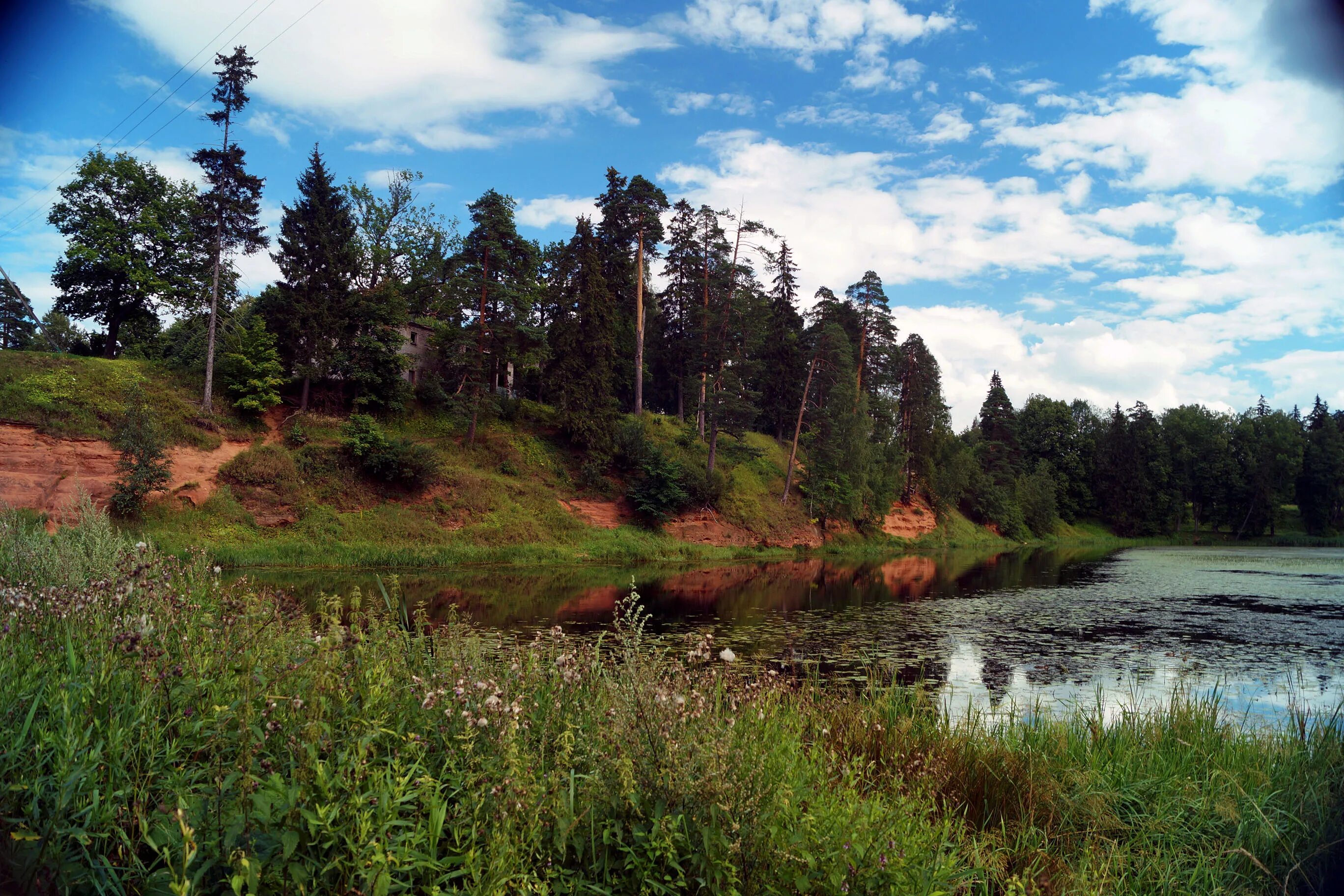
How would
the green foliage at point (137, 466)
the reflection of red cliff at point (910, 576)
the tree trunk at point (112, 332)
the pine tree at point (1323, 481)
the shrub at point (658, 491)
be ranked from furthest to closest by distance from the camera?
1. the pine tree at point (1323, 481)
2. the shrub at point (658, 491)
3. the tree trunk at point (112, 332)
4. the reflection of red cliff at point (910, 576)
5. the green foliage at point (137, 466)

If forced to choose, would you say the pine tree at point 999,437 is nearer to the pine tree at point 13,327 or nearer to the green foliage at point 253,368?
the green foliage at point 253,368

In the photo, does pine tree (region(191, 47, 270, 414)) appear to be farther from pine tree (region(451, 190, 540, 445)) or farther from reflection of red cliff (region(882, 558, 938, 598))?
reflection of red cliff (region(882, 558, 938, 598))

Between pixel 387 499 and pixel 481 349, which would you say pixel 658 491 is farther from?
pixel 387 499

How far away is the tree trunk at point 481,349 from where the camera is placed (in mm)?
37281

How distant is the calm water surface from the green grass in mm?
10021

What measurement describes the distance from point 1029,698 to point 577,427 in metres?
30.7

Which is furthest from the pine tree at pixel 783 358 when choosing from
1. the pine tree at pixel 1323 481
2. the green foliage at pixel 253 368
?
the pine tree at pixel 1323 481

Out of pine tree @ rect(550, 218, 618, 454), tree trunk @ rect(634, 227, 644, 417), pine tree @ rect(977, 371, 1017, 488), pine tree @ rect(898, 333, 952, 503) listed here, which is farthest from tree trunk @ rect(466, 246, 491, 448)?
pine tree @ rect(977, 371, 1017, 488)

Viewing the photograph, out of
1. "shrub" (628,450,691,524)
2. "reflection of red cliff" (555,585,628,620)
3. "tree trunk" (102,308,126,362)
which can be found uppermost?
"tree trunk" (102,308,126,362)

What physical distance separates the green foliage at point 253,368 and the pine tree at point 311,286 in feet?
3.32

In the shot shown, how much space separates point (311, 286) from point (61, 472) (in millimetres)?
13348

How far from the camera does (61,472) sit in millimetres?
24859

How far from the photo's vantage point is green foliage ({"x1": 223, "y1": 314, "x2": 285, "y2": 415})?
31766mm

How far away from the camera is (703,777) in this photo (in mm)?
2910
